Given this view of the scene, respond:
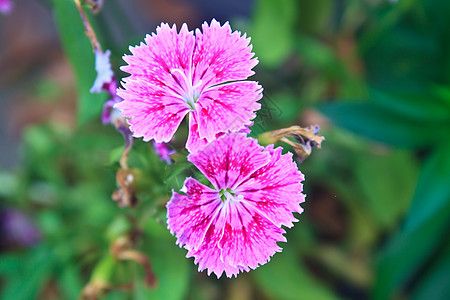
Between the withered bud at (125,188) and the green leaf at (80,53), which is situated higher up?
the green leaf at (80,53)

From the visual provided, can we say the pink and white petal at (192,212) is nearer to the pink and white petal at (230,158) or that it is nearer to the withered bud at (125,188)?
the pink and white petal at (230,158)

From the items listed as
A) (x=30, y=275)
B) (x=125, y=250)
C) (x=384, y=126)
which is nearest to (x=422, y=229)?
(x=384, y=126)

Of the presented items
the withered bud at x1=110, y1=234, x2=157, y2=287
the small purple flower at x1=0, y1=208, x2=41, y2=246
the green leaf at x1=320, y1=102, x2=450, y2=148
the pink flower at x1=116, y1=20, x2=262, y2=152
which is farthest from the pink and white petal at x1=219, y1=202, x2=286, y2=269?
the small purple flower at x1=0, y1=208, x2=41, y2=246

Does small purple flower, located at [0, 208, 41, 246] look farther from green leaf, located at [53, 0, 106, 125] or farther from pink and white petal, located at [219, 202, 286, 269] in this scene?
pink and white petal, located at [219, 202, 286, 269]

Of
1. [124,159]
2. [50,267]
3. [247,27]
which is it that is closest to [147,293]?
[50,267]

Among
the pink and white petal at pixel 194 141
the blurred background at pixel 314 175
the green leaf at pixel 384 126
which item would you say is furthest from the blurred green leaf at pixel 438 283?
the pink and white petal at pixel 194 141

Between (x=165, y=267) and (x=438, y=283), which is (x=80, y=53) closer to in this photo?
(x=165, y=267)

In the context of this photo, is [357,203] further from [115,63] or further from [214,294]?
[115,63]
